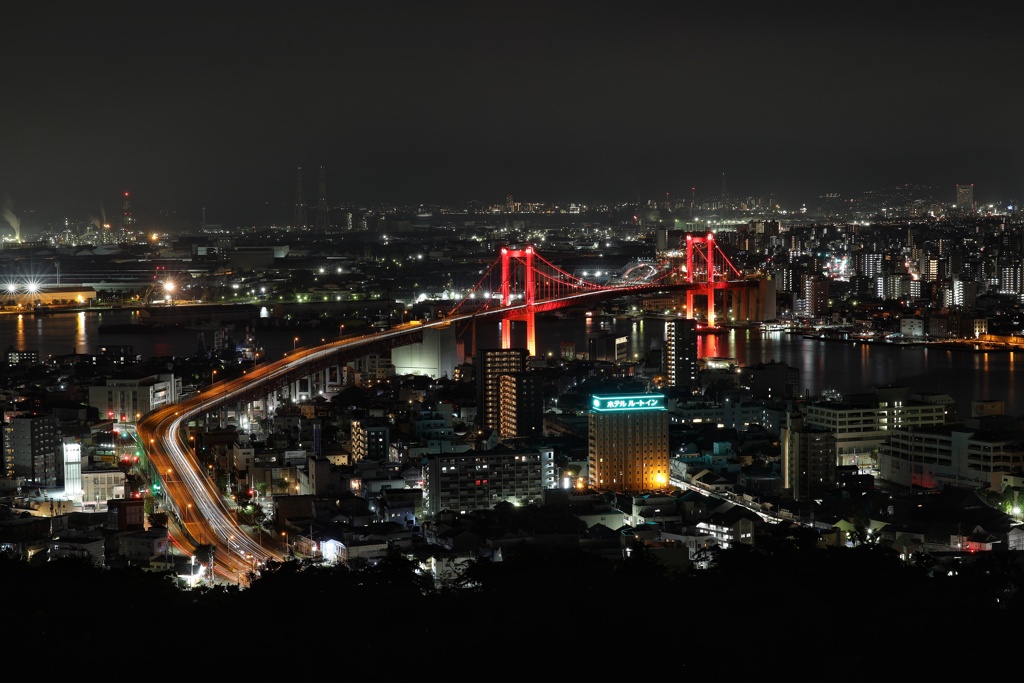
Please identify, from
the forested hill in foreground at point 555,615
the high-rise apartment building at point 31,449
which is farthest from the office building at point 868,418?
the high-rise apartment building at point 31,449

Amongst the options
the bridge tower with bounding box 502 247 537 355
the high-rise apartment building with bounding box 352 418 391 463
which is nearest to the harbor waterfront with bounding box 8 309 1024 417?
the bridge tower with bounding box 502 247 537 355

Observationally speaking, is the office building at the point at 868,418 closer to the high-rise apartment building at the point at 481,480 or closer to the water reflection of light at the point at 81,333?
the high-rise apartment building at the point at 481,480

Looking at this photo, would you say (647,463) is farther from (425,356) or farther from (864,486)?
(425,356)

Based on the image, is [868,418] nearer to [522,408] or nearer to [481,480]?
[522,408]

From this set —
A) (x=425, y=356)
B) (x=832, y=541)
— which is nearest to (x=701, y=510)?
(x=832, y=541)

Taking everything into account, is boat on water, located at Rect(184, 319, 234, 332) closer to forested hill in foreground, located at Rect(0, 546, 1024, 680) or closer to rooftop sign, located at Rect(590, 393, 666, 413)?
rooftop sign, located at Rect(590, 393, 666, 413)
